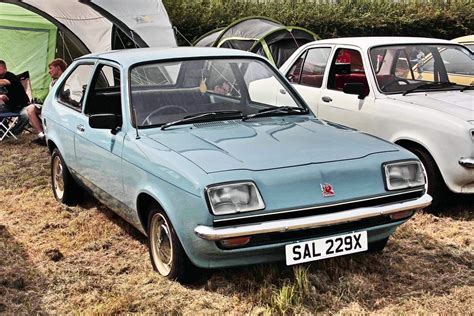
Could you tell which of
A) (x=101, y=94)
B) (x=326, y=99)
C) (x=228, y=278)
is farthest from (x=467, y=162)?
(x=101, y=94)

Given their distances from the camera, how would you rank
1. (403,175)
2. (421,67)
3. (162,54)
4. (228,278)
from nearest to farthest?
1. (403,175)
2. (228,278)
3. (162,54)
4. (421,67)

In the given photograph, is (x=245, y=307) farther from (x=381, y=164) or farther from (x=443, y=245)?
(x=443, y=245)

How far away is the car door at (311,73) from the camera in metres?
6.71

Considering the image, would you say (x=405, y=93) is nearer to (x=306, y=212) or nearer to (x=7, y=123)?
(x=306, y=212)

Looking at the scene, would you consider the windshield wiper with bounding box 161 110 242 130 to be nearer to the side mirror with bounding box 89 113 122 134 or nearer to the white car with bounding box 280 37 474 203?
the side mirror with bounding box 89 113 122 134

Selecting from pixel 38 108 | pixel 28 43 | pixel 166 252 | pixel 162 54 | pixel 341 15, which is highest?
pixel 162 54

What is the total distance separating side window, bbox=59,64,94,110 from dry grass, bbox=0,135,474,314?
1.03 meters

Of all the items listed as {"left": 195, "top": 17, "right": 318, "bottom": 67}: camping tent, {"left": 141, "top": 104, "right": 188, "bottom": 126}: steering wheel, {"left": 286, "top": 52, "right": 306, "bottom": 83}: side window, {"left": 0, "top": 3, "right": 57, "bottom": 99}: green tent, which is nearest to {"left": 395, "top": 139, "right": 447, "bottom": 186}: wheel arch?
{"left": 286, "top": 52, "right": 306, "bottom": 83}: side window

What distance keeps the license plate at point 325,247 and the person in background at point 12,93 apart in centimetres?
715

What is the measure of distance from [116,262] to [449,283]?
2.23m

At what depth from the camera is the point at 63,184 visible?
5.72m

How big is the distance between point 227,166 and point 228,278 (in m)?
0.84

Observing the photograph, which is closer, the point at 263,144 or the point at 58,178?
the point at 263,144

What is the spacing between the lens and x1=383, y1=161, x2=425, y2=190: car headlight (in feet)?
12.1
